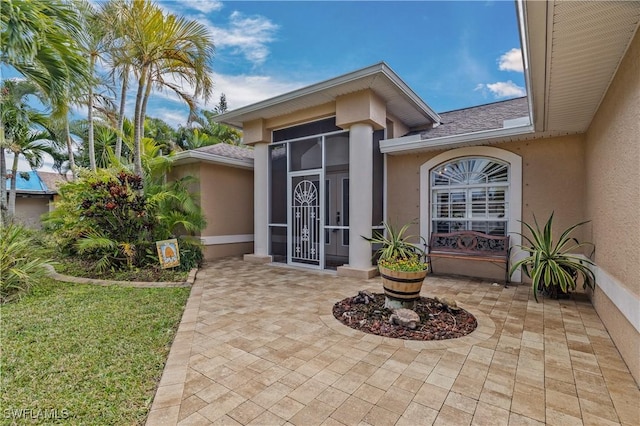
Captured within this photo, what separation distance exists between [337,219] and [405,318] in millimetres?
5048

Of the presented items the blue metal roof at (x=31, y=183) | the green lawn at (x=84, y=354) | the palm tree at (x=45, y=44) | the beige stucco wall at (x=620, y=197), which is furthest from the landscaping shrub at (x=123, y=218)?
the blue metal roof at (x=31, y=183)

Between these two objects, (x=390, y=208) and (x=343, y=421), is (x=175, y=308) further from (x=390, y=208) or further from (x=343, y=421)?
(x=390, y=208)

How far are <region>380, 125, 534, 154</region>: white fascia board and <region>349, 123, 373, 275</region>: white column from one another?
0.73m

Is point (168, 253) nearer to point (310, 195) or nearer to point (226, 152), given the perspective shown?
point (310, 195)

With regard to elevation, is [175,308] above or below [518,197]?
below

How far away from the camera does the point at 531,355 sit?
121 inches

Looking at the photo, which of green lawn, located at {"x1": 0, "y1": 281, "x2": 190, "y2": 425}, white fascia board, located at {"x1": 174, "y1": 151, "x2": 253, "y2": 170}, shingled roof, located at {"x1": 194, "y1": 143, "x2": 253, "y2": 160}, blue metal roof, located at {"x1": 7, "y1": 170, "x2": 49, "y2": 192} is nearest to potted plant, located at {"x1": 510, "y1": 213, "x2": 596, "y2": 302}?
green lawn, located at {"x1": 0, "y1": 281, "x2": 190, "y2": 425}

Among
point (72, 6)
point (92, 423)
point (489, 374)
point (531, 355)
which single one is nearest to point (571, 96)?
point (531, 355)

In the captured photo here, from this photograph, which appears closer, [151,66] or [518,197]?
[518,197]

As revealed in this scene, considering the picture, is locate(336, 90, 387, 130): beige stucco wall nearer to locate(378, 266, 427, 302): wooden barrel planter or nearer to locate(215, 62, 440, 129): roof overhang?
locate(215, 62, 440, 129): roof overhang

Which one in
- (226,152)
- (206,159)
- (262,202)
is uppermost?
(226,152)

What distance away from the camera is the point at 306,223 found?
7.84m

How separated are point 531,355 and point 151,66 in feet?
28.5

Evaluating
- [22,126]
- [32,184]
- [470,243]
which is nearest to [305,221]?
[470,243]
